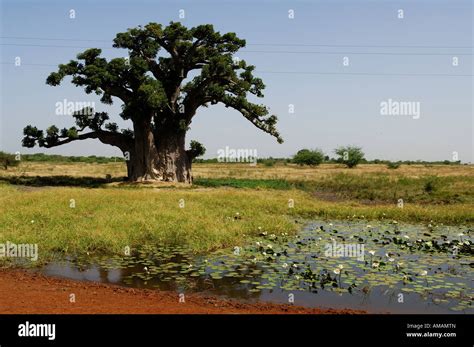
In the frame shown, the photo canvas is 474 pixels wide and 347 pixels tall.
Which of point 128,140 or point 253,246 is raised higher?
point 128,140

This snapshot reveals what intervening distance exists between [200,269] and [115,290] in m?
2.38

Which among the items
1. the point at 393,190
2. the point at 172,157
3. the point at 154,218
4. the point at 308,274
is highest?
the point at 172,157

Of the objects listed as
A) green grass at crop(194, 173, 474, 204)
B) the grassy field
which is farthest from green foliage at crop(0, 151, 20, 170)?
the grassy field

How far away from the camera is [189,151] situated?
119 feet

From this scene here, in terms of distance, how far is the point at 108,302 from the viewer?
8297 millimetres

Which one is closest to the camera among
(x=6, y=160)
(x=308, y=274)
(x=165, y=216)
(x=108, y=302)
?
(x=108, y=302)

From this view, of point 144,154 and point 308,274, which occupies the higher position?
point 144,154

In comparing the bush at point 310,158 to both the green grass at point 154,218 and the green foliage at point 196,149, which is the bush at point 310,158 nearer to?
the green foliage at point 196,149

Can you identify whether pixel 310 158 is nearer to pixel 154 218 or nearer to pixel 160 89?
pixel 160 89

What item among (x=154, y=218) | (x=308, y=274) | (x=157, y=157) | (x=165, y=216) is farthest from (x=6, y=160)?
(x=308, y=274)

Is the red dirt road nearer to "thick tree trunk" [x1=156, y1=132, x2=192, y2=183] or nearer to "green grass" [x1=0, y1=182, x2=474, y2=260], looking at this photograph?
"green grass" [x1=0, y1=182, x2=474, y2=260]

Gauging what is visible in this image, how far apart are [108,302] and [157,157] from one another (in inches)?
1033
